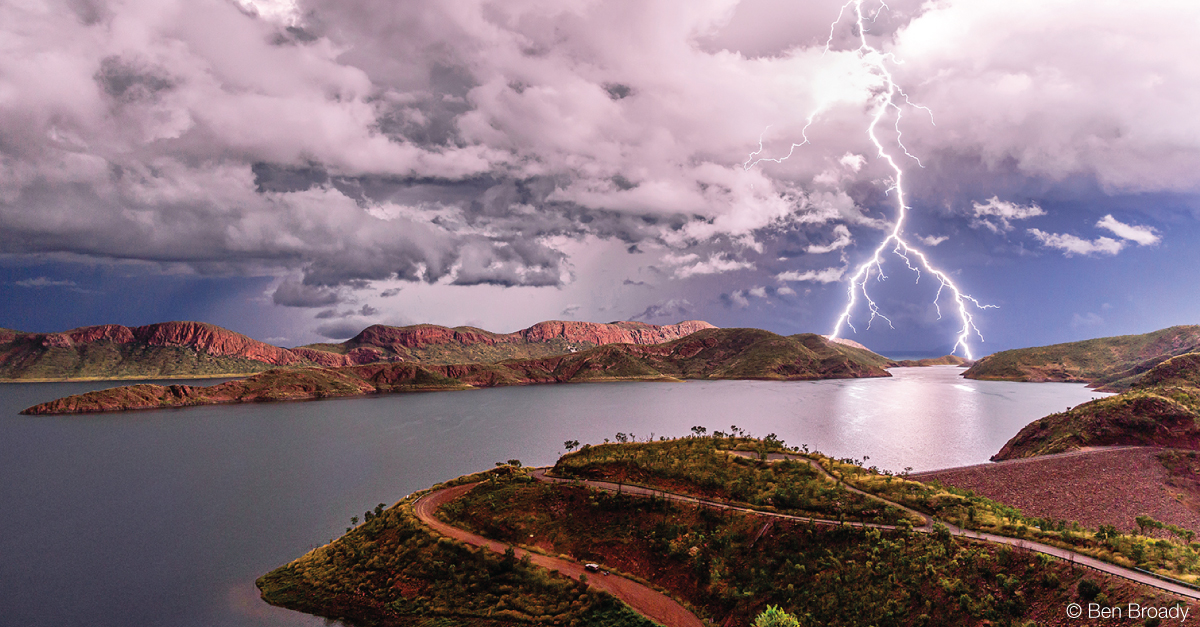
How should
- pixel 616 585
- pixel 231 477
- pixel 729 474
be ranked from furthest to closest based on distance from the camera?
pixel 231 477
pixel 729 474
pixel 616 585

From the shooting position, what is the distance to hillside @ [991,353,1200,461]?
85.9m

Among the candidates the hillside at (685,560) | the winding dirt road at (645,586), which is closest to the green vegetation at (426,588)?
the hillside at (685,560)

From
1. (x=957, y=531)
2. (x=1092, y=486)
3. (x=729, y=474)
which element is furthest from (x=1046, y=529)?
(x=1092, y=486)

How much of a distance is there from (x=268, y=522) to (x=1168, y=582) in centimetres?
10166

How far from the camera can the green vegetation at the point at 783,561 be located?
1566 inches

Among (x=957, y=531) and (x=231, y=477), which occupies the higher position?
(x=957, y=531)

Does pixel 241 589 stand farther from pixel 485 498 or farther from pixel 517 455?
pixel 517 455

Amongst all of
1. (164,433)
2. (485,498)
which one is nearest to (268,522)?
(485,498)

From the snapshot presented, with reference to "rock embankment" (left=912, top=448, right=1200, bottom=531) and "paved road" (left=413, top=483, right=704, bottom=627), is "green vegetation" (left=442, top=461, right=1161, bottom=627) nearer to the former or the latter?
"paved road" (left=413, top=483, right=704, bottom=627)

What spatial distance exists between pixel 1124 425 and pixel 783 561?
81.9 meters

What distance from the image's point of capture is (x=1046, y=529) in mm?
49250

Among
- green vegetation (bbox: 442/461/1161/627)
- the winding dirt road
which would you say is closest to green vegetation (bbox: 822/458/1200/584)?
the winding dirt road

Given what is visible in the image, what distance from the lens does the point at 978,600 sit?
1569 inches

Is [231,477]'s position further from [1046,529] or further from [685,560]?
[1046,529]
